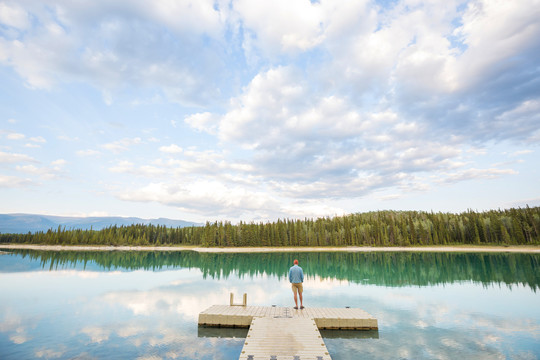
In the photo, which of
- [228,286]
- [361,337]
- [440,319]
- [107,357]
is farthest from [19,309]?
[440,319]

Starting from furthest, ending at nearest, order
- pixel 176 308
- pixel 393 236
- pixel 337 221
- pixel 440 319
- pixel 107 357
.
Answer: pixel 337 221, pixel 393 236, pixel 176 308, pixel 440 319, pixel 107 357

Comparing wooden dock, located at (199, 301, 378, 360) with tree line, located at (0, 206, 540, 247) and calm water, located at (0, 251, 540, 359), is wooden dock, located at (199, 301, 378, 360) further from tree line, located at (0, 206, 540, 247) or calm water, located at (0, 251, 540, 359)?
tree line, located at (0, 206, 540, 247)

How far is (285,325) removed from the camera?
15.9m

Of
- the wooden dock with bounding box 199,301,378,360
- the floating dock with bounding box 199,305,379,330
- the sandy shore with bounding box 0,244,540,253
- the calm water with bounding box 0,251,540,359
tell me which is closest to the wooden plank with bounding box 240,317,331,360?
the wooden dock with bounding box 199,301,378,360

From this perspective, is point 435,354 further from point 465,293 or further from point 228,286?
point 228,286

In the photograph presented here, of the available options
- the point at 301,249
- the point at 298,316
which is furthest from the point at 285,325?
the point at 301,249

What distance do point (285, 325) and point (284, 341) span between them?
2.30 meters

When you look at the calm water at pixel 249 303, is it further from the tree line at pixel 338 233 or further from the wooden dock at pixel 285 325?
the tree line at pixel 338 233

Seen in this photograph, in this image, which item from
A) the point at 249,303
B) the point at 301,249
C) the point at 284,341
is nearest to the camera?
the point at 284,341

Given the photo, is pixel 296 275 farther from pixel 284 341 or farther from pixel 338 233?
pixel 338 233

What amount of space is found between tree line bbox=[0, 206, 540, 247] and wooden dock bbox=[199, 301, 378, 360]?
12032 centimetres

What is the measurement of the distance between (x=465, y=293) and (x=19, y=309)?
43958 millimetres

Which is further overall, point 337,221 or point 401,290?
point 337,221

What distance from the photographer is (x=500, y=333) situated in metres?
17.8
